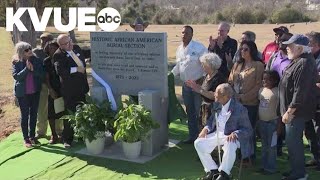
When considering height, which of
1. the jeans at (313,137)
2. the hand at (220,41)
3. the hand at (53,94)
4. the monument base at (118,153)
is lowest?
the monument base at (118,153)

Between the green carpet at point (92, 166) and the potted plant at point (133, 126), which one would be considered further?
the potted plant at point (133, 126)

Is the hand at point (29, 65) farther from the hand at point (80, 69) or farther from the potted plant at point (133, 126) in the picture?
the potted plant at point (133, 126)

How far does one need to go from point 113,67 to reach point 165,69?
894 millimetres

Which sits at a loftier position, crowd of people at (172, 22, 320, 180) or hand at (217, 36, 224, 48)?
hand at (217, 36, 224, 48)

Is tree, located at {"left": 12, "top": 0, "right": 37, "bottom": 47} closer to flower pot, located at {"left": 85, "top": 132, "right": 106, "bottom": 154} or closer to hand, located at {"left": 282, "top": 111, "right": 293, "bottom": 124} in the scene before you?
flower pot, located at {"left": 85, "top": 132, "right": 106, "bottom": 154}

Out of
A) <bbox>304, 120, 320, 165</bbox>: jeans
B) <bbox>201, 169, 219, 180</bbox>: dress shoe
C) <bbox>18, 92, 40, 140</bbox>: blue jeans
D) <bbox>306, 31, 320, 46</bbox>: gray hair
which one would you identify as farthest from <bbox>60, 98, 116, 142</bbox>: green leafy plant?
<bbox>306, 31, 320, 46</bbox>: gray hair

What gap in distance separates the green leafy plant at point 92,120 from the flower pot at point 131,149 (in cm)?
40

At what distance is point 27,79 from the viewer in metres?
7.27

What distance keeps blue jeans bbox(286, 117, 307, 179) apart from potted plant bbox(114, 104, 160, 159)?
191 cm

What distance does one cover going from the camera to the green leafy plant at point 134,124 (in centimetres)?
648

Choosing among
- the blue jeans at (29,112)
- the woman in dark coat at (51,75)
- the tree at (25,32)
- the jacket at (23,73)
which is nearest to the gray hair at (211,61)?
the woman in dark coat at (51,75)

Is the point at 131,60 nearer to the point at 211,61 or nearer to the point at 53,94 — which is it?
the point at 53,94

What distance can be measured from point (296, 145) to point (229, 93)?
970mm

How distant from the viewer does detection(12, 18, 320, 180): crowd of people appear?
17.7ft
